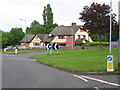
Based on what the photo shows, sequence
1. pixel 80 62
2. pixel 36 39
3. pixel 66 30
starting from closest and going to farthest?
pixel 80 62 < pixel 66 30 < pixel 36 39

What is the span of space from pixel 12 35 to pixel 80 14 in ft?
153

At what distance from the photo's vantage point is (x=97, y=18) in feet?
131

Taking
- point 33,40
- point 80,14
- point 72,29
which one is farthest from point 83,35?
point 80,14

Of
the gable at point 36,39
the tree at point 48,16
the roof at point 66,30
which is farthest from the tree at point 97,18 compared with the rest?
→ the tree at point 48,16

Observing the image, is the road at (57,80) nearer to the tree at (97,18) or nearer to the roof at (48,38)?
the tree at (97,18)

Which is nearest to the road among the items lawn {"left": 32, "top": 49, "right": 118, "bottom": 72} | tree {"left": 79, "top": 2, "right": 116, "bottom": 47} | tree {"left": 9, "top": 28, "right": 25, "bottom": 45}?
lawn {"left": 32, "top": 49, "right": 118, "bottom": 72}

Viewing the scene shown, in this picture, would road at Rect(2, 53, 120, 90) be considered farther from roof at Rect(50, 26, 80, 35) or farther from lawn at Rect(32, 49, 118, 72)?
roof at Rect(50, 26, 80, 35)

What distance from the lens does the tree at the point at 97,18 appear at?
39531 millimetres

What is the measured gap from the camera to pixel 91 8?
41.2 meters

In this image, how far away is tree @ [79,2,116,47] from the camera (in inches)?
1556

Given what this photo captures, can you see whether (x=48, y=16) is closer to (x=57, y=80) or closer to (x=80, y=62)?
(x=80, y=62)

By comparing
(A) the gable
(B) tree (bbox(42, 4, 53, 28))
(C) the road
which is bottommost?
(C) the road

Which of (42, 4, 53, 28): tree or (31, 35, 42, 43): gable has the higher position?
(42, 4, 53, 28): tree

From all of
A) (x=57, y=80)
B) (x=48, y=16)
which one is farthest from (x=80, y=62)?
(x=48, y=16)
